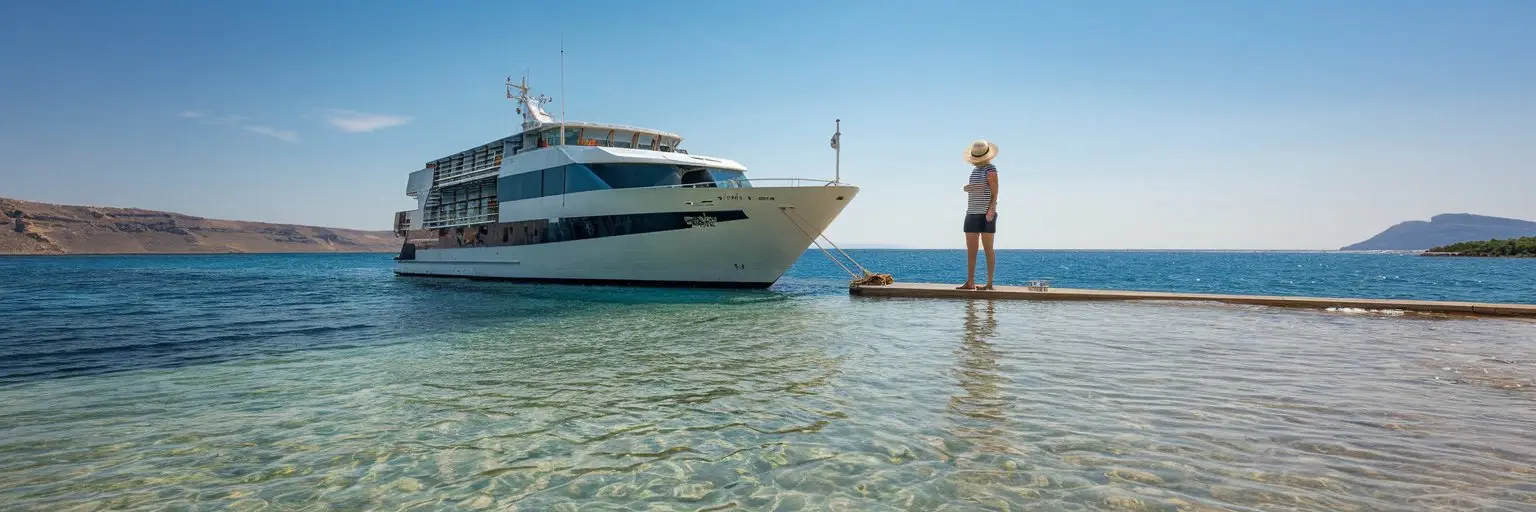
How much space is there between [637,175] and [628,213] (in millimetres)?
1350

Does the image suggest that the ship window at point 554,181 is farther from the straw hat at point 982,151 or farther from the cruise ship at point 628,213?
the straw hat at point 982,151

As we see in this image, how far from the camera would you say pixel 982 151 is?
579 inches

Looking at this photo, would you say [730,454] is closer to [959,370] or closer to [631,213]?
[959,370]

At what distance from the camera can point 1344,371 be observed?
638cm

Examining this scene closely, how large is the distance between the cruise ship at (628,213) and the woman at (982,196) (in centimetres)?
521

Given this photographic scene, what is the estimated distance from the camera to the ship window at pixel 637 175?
2142 centimetres

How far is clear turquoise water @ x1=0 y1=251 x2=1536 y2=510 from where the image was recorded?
130 inches

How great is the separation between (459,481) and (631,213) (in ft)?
58.3

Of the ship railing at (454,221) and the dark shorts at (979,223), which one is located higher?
the ship railing at (454,221)

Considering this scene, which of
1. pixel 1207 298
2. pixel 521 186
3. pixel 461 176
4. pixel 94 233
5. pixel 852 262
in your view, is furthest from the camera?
pixel 94 233

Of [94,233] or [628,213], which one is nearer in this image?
[628,213]

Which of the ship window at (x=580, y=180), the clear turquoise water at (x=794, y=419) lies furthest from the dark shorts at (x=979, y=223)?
the ship window at (x=580, y=180)

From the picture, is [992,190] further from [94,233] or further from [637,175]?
[94,233]

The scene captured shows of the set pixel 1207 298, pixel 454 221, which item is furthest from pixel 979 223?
pixel 454 221
